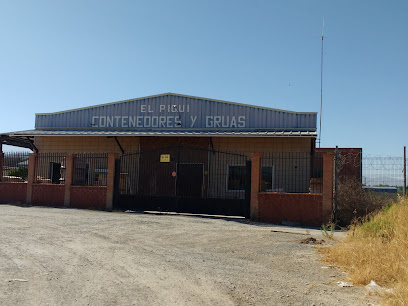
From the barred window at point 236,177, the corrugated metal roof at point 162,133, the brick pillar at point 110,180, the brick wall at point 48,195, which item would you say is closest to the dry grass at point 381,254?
the corrugated metal roof at point 162,133

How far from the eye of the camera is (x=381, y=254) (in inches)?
273

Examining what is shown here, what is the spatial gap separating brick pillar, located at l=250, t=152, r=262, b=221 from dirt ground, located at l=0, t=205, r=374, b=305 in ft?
8.08

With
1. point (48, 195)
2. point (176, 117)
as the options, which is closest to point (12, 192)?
point (48, 195)

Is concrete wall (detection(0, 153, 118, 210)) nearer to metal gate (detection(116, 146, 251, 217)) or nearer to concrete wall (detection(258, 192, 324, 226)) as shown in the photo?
metal gate (detection(116, 146, 251, 217))

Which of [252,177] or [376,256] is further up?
[252,177]

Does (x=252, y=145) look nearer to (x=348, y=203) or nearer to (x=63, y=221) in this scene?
(x=348, y=203)

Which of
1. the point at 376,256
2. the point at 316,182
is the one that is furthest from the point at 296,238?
the point at 316,182

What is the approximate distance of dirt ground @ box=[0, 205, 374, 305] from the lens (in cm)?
532

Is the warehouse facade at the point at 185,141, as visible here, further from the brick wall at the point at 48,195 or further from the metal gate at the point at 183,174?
the brick wall at the point at 48,195

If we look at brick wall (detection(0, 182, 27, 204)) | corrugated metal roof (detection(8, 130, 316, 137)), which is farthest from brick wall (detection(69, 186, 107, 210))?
corrugated metal roof (detection(8, 130, 316, 137))

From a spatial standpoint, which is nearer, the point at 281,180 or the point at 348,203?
the point at 348,203

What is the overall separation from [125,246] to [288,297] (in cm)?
445

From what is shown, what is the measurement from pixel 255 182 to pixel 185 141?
6.95 m

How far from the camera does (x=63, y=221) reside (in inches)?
501
